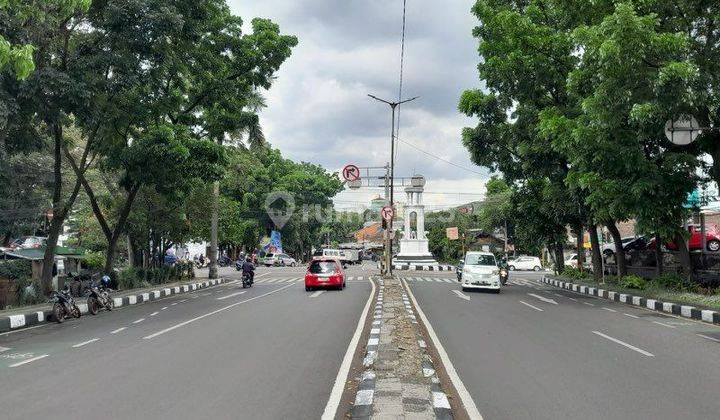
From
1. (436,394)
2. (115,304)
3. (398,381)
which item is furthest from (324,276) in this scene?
(436,394)

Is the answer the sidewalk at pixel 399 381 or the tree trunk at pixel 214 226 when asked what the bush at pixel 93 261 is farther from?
the sidewalk at pixel 399 381

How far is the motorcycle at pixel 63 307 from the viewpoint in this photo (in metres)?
15.7

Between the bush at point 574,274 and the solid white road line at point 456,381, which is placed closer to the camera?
the solid white road line at point 456,381

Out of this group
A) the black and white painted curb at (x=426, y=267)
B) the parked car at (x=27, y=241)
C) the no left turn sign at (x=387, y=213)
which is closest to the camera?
the no left turn sign at (x=387, y=213)

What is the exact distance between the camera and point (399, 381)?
6914 millimetres

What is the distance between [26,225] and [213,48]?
18467 mm

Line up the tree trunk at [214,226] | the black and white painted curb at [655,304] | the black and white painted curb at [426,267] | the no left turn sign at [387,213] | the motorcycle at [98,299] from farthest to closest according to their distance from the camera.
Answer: the black and white painted curb at [426,267]
the tree trunk at [214,226]
the no left turn sign at [387,213]
the motorcycle at [98,299]
the black and white painted curb at [655,304]

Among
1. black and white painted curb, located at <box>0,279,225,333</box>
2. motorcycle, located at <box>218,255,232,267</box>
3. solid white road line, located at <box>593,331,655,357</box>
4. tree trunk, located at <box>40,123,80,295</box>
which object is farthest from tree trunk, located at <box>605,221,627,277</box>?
motorcycle, located at <box>218,255,232,267</box>

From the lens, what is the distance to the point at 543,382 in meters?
7.31

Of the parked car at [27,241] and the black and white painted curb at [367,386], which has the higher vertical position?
the parked car at [27,241]

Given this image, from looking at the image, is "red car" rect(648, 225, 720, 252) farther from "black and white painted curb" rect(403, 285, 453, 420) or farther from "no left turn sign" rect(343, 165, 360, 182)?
"black and white painted curb" rect(403, 285, 453, 420)

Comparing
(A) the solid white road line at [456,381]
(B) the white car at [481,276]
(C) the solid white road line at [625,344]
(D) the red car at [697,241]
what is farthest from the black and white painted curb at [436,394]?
(D) the red car at [697,241]

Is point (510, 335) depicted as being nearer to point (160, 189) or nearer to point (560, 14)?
point (560, 14)

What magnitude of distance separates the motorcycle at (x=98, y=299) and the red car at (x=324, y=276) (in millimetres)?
8474
